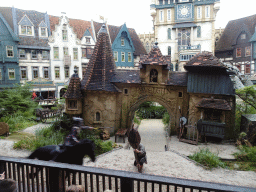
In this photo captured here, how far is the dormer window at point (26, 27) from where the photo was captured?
2456cm

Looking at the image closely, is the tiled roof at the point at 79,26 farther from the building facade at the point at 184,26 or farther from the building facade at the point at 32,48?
the building facade at the point at 184,26

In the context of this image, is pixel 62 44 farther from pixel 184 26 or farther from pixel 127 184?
pixel 127 184

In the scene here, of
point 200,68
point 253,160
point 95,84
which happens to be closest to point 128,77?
point 95,84

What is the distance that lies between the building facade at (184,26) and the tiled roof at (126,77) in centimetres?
1808

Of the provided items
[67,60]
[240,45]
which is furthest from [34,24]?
[240,45]

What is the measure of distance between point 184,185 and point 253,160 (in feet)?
30.9

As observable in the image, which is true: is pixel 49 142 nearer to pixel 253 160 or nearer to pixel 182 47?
pixel 253 160

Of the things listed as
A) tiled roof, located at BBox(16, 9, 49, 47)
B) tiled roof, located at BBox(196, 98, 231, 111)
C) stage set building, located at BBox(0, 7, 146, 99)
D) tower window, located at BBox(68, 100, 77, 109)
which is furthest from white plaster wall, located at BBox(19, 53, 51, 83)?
tiled roof, located at BBox(196, 98, 231, 111)

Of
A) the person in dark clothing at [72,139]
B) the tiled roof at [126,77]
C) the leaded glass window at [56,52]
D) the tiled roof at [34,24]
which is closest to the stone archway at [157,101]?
the tiled roof at [126,77]

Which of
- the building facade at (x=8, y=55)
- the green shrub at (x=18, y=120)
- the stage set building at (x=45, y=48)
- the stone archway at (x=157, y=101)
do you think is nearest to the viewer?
the stone archway at (x=157, y=101)

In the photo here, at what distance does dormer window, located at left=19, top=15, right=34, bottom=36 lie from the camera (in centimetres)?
2456

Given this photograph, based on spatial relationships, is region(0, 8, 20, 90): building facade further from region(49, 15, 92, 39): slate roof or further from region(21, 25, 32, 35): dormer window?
region(49, 15, 92, 39): slate roof

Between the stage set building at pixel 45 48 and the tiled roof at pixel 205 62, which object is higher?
the stage set building at pixel 45 48

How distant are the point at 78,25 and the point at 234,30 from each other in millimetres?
25574
